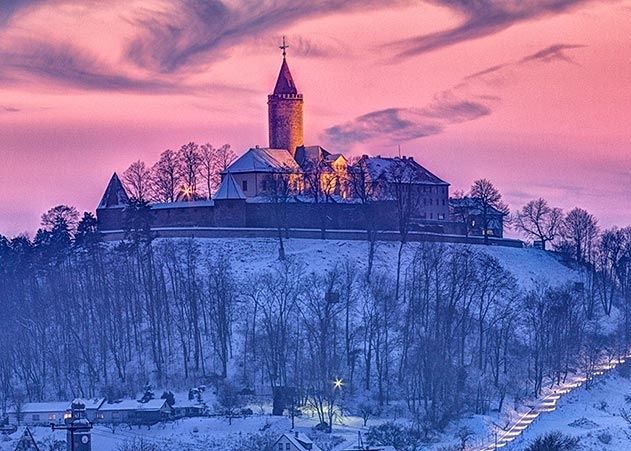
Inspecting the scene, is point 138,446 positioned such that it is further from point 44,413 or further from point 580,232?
point 580,232

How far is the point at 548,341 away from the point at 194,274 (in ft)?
74.3

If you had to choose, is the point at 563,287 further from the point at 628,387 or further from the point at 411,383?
the point at 411,383

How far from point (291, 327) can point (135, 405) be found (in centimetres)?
1328

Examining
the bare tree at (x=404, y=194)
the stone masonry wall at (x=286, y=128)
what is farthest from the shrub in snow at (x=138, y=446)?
the stone masonry wall at (x=286, y=128)

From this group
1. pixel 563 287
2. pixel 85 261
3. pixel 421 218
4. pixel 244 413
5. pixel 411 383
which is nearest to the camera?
pixel 244 413

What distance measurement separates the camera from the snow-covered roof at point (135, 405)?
84188 millimetres

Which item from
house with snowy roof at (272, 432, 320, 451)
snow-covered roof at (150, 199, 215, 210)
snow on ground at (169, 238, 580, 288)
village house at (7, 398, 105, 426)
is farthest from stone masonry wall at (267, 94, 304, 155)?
house with snowy roof at (272, 432, 320, 451)

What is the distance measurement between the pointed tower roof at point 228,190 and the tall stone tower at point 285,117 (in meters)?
11.6

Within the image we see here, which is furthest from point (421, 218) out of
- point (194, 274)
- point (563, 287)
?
point (194, 274)

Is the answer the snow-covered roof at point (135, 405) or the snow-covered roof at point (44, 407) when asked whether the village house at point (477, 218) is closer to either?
the snow-covered roof at point (135, 405)

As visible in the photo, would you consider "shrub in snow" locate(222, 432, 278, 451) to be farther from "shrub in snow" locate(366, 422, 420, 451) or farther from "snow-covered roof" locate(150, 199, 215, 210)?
"snow-covered roof" locate(150, 199, 215, 210)

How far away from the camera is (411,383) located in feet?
294

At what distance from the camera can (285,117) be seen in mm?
126312

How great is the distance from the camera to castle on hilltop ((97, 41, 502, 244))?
11394 cm
